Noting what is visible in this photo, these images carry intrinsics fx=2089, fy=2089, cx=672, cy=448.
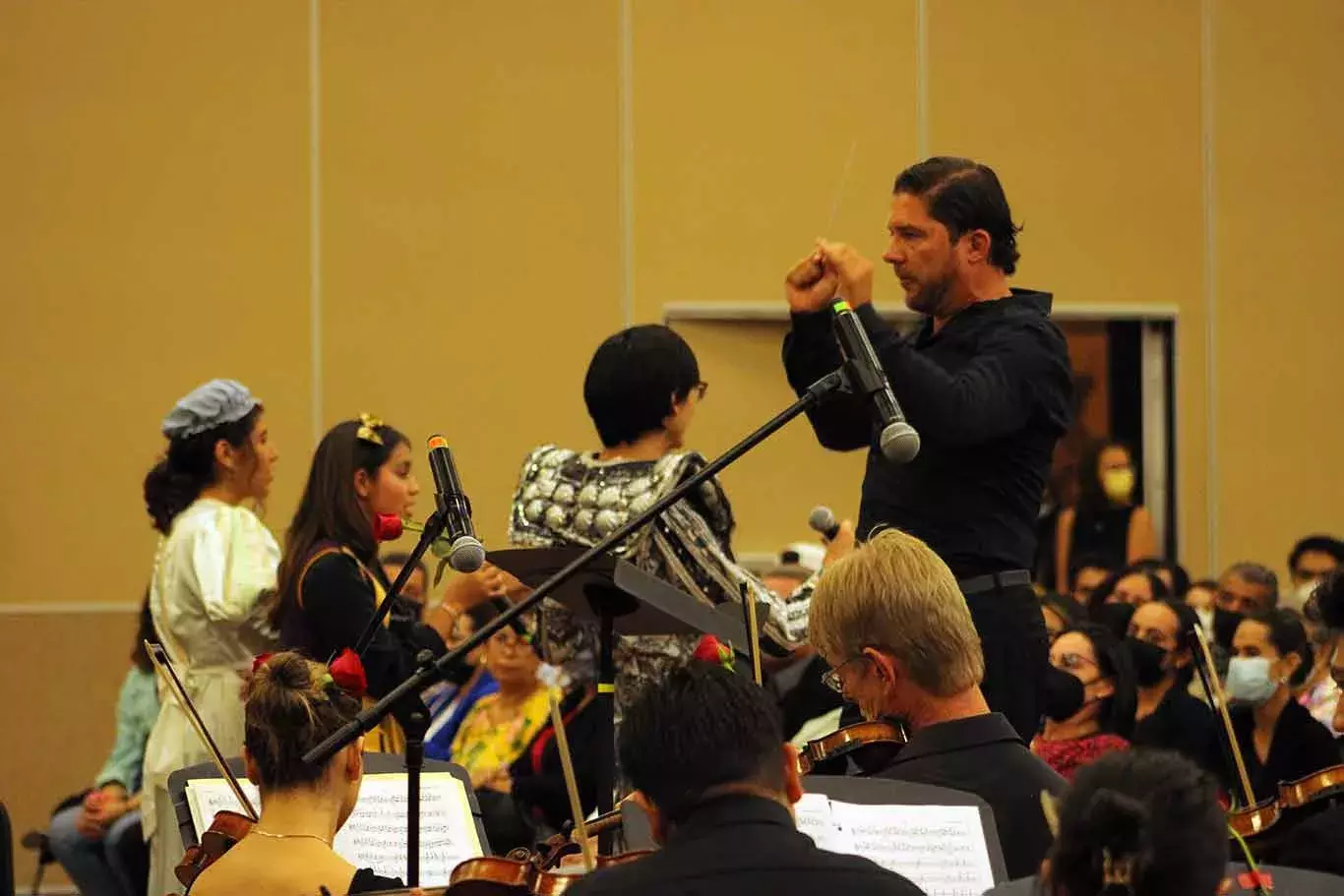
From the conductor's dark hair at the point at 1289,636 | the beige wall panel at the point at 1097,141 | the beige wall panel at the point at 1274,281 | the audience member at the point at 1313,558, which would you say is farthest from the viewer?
the beige wall panel at the point at 1274,281

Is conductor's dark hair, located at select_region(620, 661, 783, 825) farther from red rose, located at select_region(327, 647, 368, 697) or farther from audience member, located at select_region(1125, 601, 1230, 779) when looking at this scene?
audience member, located at select_region(1125, 601, 1230, 779)

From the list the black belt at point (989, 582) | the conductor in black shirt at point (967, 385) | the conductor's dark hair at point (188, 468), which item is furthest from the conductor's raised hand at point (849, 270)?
the conductor's dark hair at point (188, 468)

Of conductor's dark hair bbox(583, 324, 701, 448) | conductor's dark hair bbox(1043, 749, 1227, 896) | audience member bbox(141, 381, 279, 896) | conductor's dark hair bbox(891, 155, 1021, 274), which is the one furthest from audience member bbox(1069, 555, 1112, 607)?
conductor's dark hair bbox(1043, 749, 1227, 896)

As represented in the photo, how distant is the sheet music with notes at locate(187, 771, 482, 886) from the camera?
10.6 feet

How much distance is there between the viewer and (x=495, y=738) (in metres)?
5.59

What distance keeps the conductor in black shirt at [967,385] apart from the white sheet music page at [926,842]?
3.38 feet

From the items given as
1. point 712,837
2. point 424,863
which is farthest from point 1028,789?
point 424,863

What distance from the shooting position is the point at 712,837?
216cm

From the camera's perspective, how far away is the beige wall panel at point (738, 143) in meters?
8.45

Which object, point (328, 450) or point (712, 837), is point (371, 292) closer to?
point (328, 450)

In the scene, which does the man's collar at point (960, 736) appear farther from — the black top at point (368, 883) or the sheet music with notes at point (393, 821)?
the sheet music with notes at point (393, 821)

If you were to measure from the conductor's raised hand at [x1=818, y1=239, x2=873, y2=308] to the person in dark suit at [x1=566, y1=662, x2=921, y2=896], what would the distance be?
140cm

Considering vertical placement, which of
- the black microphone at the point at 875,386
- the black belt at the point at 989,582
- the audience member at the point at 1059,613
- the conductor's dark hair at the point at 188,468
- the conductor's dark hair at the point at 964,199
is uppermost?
the conductor's dark hair at the point at 964,199

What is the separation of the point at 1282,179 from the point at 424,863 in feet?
21.6
